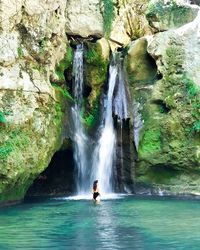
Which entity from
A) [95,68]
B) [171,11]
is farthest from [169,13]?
[95,68]

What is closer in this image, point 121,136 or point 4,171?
point 4,171

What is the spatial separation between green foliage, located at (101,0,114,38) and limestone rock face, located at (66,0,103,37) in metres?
0.23

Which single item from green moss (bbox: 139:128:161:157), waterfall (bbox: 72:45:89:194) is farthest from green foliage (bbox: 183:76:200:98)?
waterfall (bbox: 72:45:89:194)

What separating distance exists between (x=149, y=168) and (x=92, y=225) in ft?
28.8

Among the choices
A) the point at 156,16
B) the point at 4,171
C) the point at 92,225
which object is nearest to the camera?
the point at 92,225

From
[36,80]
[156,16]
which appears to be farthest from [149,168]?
[156,16]

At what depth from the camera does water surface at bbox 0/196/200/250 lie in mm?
10648

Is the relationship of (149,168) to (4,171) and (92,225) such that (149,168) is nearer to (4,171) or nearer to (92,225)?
(4,171)

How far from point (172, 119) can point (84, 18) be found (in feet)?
22.3

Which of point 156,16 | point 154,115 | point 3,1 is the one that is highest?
point 156,16

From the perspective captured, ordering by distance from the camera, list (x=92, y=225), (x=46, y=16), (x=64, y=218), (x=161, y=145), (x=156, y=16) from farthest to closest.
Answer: (x=156, y=16) < (x=161, y=145) < (x=46, y=16) < (x=64, y=218) < (x=92, y=225)

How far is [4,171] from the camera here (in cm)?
1669

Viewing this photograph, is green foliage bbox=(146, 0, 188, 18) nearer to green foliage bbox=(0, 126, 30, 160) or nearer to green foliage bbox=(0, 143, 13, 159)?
green foliage bbox=(0, 126, 30, 160)

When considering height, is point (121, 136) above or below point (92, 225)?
above
